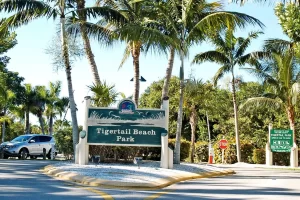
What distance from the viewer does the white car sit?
26422 millimetres


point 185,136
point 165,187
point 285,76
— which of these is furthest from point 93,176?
point 185,136

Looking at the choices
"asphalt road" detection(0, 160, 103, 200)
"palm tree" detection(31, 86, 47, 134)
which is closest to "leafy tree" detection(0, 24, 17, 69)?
"palm tree" detection(31, 86, 47, 134)

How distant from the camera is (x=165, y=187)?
13352mm

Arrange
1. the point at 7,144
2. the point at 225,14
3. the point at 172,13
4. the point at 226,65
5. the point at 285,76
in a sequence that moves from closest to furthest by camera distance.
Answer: the point at 225,14 < the point at 172,13 < the point at 7,144 < the point at 285,76 < the point at 226,65

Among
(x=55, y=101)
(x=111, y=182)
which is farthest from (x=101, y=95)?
(x=55, y=101)

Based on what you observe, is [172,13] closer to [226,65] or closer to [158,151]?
[158,151]

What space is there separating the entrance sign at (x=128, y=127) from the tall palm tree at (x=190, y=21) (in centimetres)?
226

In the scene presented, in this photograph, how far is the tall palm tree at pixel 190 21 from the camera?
782 inches

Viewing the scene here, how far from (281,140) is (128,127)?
583 inches

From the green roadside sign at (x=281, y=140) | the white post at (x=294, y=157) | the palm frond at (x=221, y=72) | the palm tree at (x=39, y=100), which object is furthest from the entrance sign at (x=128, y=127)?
the palm tree at (x=39, y=100)

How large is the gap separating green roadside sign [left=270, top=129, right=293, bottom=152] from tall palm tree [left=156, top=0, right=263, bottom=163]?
11.1 m

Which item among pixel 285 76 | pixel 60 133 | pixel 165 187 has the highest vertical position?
pixel 285 76

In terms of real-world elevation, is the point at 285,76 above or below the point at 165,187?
above

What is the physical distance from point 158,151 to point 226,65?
882 centimetres
